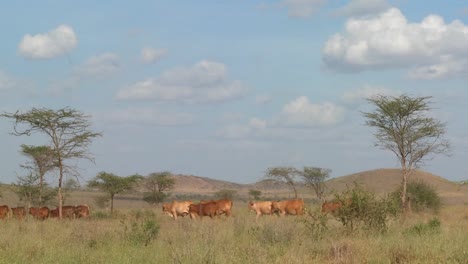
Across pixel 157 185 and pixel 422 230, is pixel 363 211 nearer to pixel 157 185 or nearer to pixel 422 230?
pixel 422 230

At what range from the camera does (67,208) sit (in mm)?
32594

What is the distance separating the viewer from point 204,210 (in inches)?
1217

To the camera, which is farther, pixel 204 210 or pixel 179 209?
pixel 179 209

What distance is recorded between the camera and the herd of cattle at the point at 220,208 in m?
31.0

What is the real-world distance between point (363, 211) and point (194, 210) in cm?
1527

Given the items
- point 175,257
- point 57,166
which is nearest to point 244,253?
point 175,257

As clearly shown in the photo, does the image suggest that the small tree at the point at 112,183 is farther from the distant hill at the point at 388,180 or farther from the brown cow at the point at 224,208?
the distant hill at the point at 388,180

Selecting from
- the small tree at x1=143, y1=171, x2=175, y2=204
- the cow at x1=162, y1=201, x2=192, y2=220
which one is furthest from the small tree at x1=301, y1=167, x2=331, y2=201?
the cow at x1=162, y1=201, x2=192, y2=220

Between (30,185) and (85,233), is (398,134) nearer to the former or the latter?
(85,233)

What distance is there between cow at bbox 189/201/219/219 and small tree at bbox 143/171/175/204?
2442 centimetres

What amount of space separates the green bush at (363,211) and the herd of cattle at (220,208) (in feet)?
35.1

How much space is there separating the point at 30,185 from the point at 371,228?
26742 mm

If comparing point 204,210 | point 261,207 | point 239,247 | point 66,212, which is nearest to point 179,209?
point 204,210

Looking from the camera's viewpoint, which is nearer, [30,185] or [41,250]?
[41,250]
